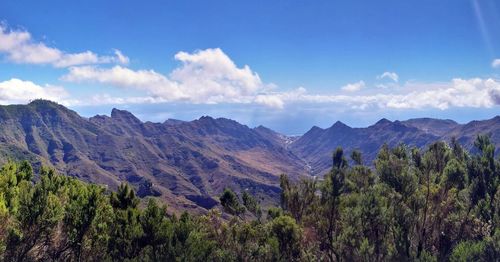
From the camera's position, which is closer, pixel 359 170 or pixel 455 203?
pixel 455 203

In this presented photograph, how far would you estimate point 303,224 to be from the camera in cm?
6600

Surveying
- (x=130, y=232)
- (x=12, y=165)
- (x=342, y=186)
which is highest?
(x=12, y=165)

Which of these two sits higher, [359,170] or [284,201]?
[359,170]

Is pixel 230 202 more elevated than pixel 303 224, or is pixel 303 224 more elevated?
pixel 230 202

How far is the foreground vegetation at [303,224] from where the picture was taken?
171 feet

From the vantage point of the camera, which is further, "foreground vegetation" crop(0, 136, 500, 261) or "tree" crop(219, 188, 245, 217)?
"tree" crop(219, 188, 245, 217)

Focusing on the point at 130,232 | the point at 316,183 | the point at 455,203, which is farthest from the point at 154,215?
the point at 455,203

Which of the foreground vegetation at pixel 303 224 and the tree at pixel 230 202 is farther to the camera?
the tree at pixel 230 202

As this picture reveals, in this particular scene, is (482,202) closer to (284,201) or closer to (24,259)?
(284,201)

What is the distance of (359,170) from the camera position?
72.9 metres

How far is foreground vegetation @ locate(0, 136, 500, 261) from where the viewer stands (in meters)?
52.0

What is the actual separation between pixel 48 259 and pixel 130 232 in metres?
11.2

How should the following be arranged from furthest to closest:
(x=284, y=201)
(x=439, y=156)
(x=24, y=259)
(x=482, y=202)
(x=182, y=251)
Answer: (x=284, y=201), (x=439, y=156), (x=482, y=202), (x=182, y=251), (x=24, y=259)

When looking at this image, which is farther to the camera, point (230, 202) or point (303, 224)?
point (230, 202)
